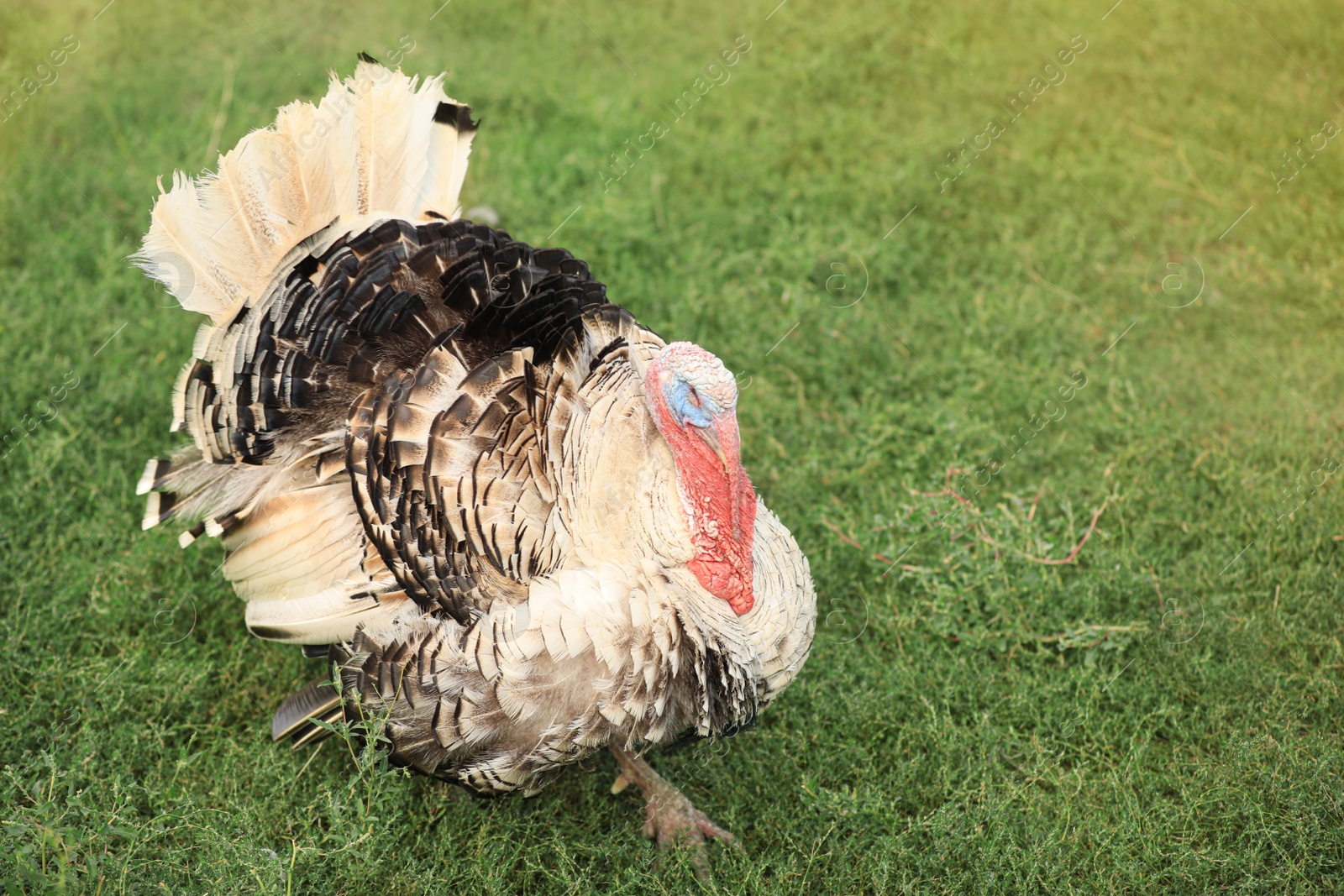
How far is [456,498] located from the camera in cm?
351

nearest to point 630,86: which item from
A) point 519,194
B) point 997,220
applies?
point 519,194

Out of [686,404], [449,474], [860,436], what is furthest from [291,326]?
[860,436]

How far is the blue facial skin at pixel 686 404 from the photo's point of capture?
3266mm

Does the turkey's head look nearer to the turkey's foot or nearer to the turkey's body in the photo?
the turkey's body

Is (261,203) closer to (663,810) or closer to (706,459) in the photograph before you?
(706,459)

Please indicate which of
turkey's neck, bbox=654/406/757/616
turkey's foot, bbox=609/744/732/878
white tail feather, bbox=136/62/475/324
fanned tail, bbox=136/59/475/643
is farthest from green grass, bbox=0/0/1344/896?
white tail feather, bbox=136/62/475/324

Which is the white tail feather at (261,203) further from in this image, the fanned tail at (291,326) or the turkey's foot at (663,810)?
the turkey's foot at (663,810)

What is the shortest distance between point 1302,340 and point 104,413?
6.66m

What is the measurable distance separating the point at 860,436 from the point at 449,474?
A: 2.65 m

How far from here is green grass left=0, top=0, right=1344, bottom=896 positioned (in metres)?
3.90

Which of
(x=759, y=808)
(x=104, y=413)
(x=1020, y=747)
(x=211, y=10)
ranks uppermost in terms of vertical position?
(x=211, y=10)

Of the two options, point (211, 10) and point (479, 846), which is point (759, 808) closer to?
point (479, 846)

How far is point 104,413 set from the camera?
5.33 m

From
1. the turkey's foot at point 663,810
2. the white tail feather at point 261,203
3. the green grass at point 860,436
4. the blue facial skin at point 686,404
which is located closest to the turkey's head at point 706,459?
the blue facial skin at point 686,404
